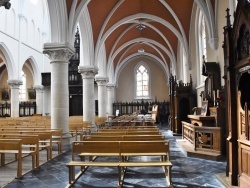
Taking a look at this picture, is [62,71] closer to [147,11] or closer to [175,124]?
[175,124]

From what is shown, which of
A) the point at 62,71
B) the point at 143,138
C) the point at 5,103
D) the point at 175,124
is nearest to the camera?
Answer: the point at 143,138

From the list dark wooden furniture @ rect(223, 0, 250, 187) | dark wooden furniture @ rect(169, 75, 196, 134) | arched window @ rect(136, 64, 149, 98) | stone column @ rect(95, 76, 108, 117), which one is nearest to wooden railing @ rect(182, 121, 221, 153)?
dark wooden furniture @ rect(223, 0, 250, 187)

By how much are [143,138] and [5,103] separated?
2703 cm

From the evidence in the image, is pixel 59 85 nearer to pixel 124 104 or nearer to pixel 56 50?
pixel 56 50

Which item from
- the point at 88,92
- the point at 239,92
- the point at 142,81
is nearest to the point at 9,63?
the point at 88,92

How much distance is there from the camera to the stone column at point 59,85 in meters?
10.0

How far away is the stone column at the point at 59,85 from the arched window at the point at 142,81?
23328mm

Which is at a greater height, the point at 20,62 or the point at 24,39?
the point at 24,39

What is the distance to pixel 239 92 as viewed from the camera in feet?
14.9

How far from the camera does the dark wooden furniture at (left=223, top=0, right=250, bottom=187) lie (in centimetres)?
427

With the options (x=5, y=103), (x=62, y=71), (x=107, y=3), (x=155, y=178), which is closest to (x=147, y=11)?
(x=107, y=3)

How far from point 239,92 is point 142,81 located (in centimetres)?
2879

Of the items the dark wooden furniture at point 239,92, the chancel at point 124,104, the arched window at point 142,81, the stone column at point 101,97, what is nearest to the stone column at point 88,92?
the chancel at point 124,104

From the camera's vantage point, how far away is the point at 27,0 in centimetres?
2525
